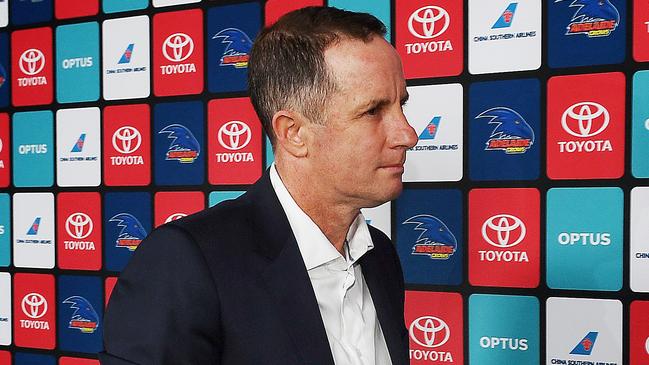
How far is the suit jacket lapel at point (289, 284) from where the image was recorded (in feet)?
2.96

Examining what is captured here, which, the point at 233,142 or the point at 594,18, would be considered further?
the point at 233,142

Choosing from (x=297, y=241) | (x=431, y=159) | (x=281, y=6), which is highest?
(x=281, y=6)

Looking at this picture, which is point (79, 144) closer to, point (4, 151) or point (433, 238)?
point (4, 151)

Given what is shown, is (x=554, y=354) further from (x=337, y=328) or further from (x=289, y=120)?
(x=289, y=120)

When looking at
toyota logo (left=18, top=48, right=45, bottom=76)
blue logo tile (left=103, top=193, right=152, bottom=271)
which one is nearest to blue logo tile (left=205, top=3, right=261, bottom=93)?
blue logo tile (left=103, top=193, right=152, bottom=271)

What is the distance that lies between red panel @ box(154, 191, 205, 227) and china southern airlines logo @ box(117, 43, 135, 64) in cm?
40

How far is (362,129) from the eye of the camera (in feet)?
3.25

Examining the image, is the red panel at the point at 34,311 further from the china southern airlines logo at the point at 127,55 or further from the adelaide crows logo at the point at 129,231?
the china southern airlines logo at the point at 127,55

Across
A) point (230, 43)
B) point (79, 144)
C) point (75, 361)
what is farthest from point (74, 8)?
point (75, 361)

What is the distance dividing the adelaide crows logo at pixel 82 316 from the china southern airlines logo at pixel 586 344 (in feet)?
4.40

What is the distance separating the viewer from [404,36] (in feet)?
5.64

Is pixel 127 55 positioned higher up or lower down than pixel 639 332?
higher up

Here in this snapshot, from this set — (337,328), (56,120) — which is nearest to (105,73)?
(56,120)

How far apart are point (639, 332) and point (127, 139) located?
1407 mm
